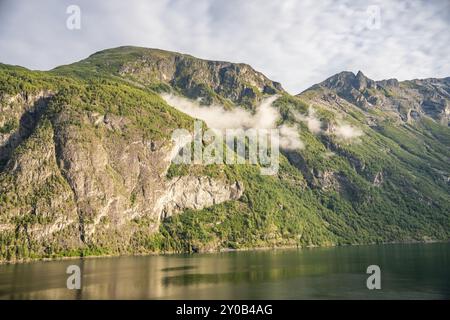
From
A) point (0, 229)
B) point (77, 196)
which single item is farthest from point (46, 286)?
point (77, 196)

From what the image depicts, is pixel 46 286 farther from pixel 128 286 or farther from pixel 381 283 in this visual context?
pixel 381 283

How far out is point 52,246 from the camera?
17862 cm

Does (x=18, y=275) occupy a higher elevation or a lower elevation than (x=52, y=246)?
lower
